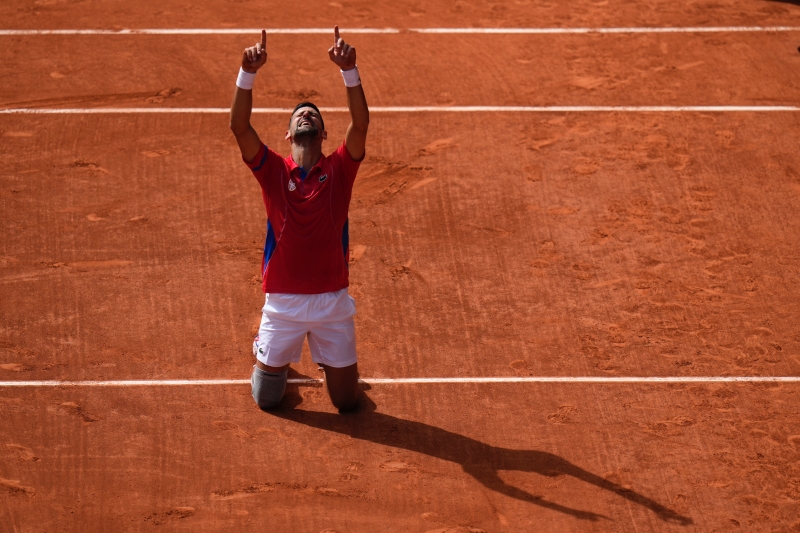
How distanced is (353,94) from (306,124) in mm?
474

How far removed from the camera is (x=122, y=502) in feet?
25.2

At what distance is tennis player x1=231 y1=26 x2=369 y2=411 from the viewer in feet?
25.8

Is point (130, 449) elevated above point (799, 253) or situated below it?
below

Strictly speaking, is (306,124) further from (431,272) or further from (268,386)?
(431,272)

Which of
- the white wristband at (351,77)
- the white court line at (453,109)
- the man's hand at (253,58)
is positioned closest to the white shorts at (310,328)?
the white wristband at (351,77)

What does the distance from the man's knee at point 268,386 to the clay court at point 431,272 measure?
174 millimetres

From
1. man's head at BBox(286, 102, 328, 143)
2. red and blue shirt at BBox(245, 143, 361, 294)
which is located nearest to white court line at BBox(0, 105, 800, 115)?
man's head at BBox(286, 102, 328, 143)

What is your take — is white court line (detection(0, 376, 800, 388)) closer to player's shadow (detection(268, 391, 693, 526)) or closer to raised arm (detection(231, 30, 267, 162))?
player's shadow (detection(268, 391, 693, 526))

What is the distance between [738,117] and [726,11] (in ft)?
8.99

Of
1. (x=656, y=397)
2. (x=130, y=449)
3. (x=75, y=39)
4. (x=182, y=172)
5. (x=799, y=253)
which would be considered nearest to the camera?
(x=130, y=449)

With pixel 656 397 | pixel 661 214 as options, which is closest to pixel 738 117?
pixel 661 214

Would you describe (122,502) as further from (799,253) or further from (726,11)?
(726,11)

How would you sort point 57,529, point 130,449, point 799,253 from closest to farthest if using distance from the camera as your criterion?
1. point 57,529
2. point 130,449
3. point 799,253

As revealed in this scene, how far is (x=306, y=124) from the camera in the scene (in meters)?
7.87
